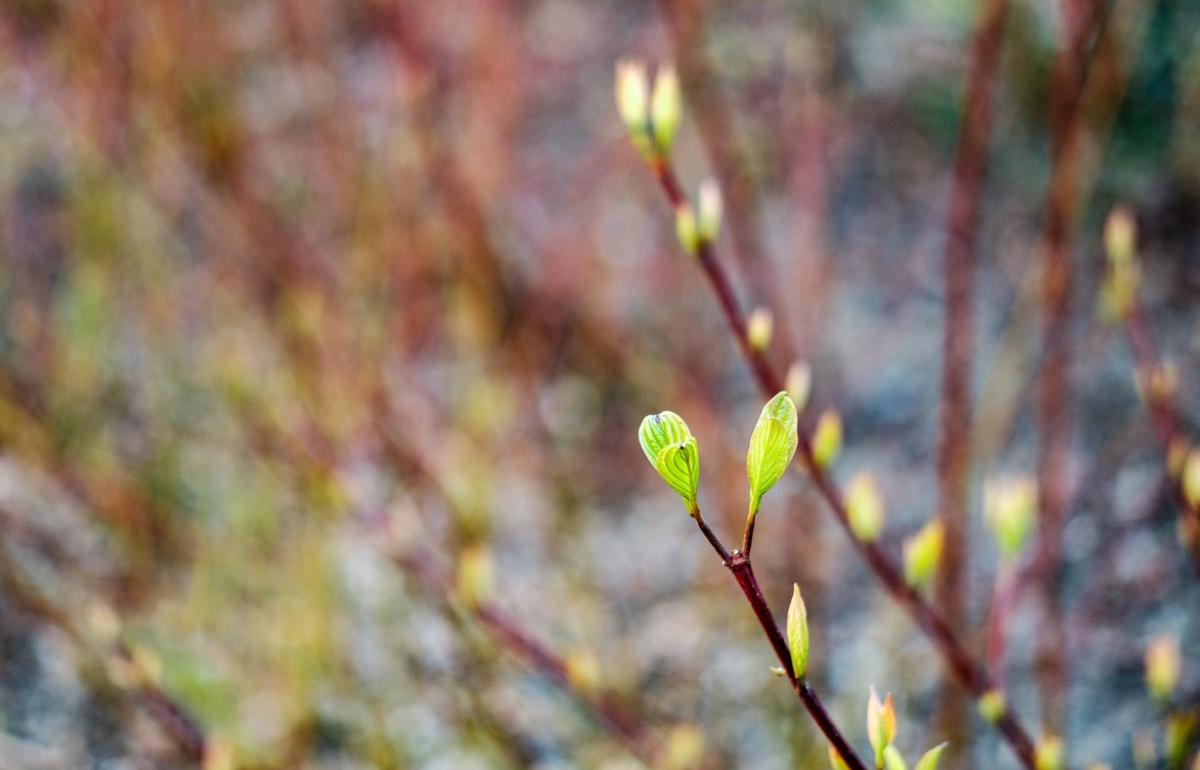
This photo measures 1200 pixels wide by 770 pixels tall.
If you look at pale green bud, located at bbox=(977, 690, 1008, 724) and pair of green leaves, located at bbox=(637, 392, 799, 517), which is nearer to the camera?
pair of green leaves, located at bbox=(637, 392, 799, 517)

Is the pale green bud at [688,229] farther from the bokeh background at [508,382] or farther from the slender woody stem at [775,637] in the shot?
the bokeh background at [508,382]

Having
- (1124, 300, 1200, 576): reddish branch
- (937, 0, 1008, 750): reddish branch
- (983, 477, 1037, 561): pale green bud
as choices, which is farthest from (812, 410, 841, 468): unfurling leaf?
(937, 0, 1008, 750): reddish branch

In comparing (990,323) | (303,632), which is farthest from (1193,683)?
(303,632)

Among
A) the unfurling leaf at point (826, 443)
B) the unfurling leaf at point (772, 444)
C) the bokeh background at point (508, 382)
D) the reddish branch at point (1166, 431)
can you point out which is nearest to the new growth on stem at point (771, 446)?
the unfurling leaf at point (772, 444)

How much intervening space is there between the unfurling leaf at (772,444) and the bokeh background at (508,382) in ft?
1.48

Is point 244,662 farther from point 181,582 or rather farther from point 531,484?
point 531,484

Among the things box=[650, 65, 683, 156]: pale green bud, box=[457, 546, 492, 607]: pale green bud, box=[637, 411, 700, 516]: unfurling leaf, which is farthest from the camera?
box=[457, 546, 492, 607]: pale green bud

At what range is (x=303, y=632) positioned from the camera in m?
1.27

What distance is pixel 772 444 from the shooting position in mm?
357

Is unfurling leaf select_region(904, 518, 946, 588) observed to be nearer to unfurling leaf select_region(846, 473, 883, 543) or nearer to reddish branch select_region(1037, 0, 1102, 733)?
unfurling leaf select_region(846, 473, 883, 543)

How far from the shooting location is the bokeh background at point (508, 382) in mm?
1247

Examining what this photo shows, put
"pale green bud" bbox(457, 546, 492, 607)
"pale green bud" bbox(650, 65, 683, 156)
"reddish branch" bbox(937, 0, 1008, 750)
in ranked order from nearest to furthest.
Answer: "pale green bud" bbox(650, 65, 683, 156)
"pale green bud" bbox(457, 546, 492, 607)
"reddish branch" bbox(937, 0, 1008, 750)

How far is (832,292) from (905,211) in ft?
1.08

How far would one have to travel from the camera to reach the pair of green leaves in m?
0.35
